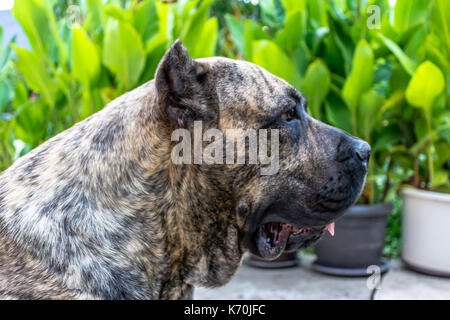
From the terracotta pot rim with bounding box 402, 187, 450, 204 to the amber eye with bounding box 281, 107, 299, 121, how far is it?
182cm

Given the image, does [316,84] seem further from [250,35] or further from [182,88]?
[182,88]

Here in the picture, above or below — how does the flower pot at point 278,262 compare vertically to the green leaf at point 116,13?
below

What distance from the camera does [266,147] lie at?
1.70 meters

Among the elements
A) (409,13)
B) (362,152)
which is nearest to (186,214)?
(362,152)

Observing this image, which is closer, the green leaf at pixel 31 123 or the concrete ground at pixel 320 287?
the concrete ground at pixel 320 287

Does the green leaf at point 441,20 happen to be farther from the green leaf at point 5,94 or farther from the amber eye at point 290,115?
the green leaf at point 5,94

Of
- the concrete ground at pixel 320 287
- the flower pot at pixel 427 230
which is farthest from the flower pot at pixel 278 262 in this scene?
the flower pot at pixel 427 230

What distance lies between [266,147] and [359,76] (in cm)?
159

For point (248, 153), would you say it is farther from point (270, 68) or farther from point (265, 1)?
point (265, 1)

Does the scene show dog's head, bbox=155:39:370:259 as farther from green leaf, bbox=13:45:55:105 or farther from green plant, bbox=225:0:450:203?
green leaf, bbox=13:45:55:105

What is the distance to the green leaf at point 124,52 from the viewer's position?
2977 millimetres

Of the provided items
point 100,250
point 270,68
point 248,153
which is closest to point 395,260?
point 270,68

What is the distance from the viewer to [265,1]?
3.82 meters
